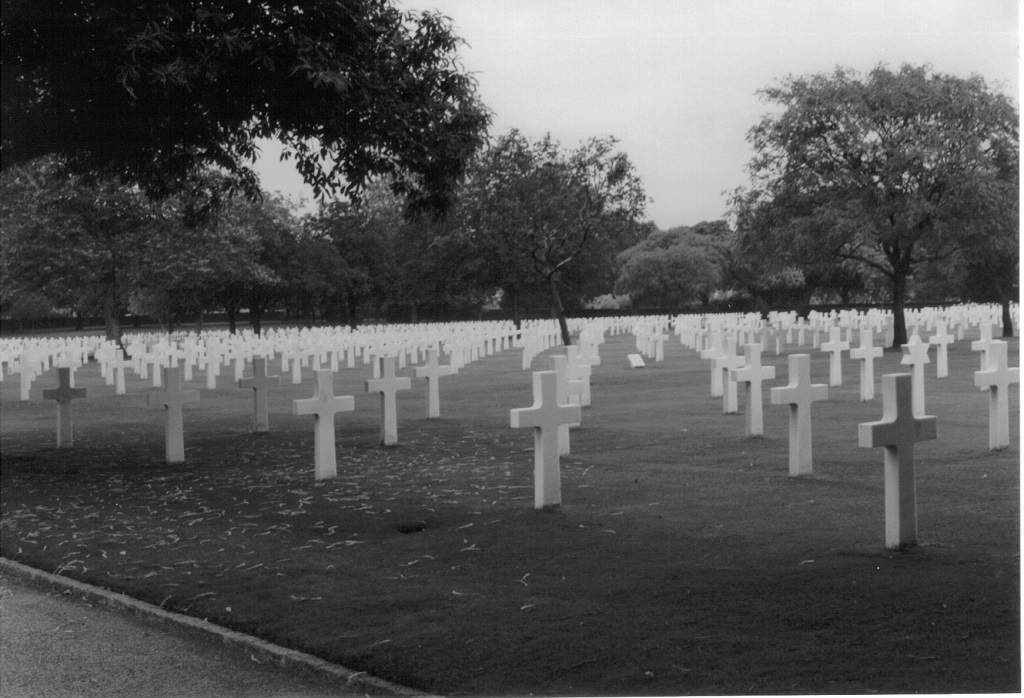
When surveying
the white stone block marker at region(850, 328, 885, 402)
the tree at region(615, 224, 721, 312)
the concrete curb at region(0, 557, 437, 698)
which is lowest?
the concrete curb at region(0, 557, 437, 698)

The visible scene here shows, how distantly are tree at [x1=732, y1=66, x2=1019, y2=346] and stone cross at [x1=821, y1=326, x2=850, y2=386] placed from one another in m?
1.88

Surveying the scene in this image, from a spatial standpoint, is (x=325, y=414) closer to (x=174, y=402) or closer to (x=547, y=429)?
(x=174, y=402)

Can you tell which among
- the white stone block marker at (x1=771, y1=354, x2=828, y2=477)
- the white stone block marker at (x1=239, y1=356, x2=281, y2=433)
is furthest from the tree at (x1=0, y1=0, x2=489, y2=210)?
the white stone block marker at (x1=771, y1=354, x2=828, y2=477)

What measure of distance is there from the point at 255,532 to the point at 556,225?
2.81 m

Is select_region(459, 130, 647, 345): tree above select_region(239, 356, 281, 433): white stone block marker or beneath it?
above

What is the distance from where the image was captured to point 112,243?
920 centimetres

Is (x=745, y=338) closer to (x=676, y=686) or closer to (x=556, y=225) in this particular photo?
(x=556, y=225)

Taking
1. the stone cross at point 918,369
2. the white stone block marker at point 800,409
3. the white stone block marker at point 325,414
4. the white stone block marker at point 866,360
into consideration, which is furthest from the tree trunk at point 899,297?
the white stone block marker at point 325,414

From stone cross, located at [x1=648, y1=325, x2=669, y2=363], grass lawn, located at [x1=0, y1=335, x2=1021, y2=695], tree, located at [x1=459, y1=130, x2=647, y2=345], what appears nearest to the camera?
grass lawn, located at [x1=0, y1=335, x2=1021, y2=695]

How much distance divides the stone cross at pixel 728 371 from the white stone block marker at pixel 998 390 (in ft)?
8.26

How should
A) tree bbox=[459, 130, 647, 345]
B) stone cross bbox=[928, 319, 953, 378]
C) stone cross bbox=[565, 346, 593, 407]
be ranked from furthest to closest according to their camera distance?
1. stone cross bbox=[565, 346, 593, 407]
2. stone cross bbox=[928, 319, 953, 378]
3. tree bbox=[459, 130, 647, 345]

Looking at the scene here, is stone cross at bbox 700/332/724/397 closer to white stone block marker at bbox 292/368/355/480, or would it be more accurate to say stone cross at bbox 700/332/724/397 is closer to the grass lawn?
the grass lawn

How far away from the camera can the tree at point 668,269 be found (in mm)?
7180

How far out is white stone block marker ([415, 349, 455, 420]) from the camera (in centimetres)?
1023
